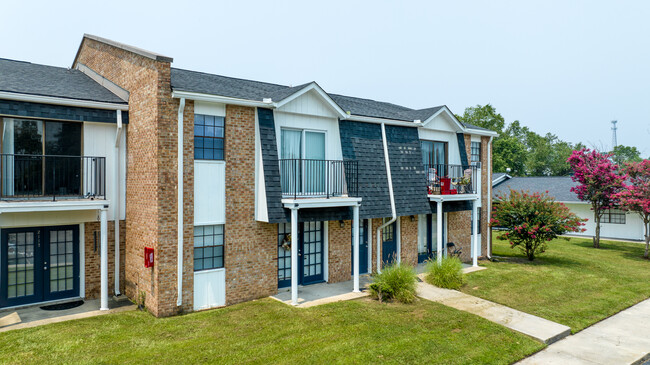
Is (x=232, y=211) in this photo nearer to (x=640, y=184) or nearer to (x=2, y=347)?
(x=2, y=347)

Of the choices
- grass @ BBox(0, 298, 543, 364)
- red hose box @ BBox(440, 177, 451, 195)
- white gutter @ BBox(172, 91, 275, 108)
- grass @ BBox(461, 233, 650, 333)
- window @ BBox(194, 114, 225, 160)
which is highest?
white gutter @ BBox(172, 91, 275, 108)

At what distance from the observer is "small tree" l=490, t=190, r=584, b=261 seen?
15883 millimetres

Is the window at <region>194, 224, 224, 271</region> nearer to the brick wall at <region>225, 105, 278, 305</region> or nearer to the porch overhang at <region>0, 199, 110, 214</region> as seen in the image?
the brick wall at <region>225, 105, 278, 305</region>

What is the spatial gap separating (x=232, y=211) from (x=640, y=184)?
1955 cm

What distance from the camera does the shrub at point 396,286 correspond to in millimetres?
10641

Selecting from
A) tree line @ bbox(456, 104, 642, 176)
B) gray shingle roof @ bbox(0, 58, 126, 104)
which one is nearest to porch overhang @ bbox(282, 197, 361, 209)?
gray shingle roof @ bbox(0, 58, 126, 104)

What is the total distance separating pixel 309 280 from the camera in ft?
40.2

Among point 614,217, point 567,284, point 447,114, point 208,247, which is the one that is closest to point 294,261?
point 208,247

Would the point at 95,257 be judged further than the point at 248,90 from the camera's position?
No

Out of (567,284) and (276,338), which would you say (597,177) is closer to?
(567,284)

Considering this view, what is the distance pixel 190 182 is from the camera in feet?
31.8

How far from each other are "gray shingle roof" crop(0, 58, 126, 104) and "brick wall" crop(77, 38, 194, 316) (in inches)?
46.3

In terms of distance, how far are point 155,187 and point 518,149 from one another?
2127 inches

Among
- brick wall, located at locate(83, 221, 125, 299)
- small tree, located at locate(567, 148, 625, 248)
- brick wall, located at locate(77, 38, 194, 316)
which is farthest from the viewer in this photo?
small tree, located at locate(567, 148, 625, 248)
